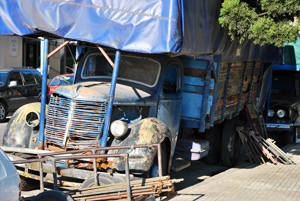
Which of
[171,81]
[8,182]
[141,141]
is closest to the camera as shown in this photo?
[8,182]

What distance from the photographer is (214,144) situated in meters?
9.61

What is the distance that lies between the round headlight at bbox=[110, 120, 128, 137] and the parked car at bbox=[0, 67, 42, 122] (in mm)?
9092

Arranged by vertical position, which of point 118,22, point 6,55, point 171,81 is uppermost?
point 118,22

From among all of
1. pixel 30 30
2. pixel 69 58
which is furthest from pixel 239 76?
pixel 69 58

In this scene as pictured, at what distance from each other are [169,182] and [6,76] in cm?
1075

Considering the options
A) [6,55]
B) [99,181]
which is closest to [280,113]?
[99,181]

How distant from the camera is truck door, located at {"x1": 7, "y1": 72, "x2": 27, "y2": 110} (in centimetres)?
1416

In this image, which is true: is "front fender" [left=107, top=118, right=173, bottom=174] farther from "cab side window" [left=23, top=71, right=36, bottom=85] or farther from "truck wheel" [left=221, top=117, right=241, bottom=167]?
"cab side window" [left=23, top=71, right=36, bottom=85]

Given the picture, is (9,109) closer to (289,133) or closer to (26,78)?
(26,78)

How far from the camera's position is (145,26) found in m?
5.88

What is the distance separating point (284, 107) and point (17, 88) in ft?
30.0

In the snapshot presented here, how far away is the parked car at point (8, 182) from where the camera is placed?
3.36 meters

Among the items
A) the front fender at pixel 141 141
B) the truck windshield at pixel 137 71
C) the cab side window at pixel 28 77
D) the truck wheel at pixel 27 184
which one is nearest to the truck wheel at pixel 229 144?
the truck windshield at pixel 137 71

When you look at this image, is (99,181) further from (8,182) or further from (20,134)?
(8,182)
